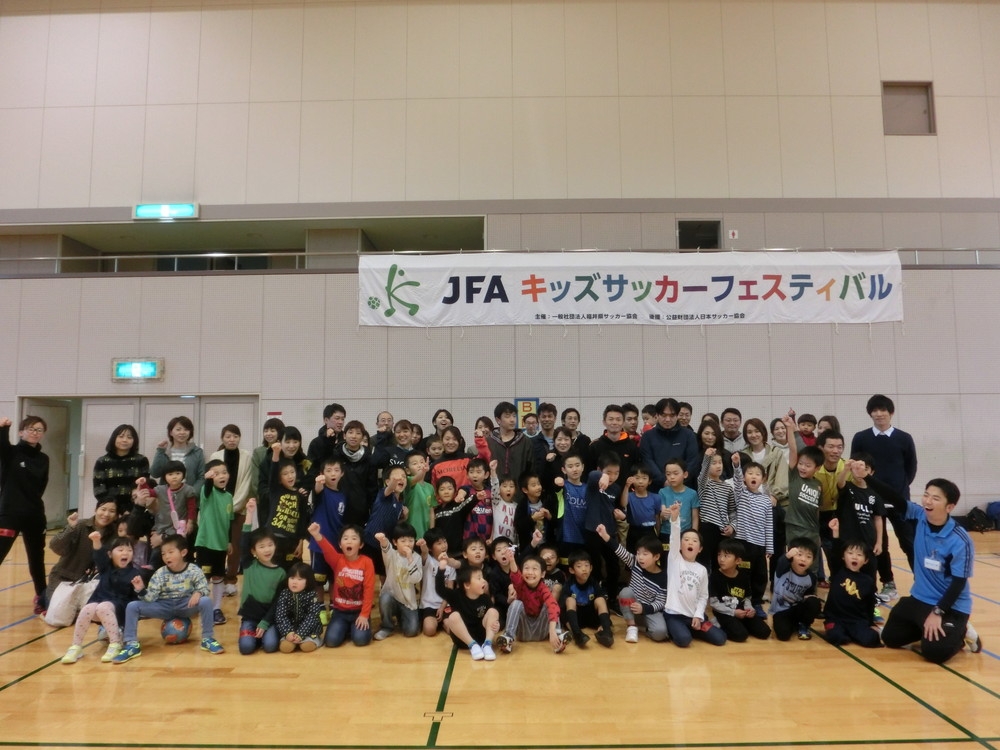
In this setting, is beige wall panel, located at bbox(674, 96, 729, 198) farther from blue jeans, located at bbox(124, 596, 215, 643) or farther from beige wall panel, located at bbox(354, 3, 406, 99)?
blue jeans, located at bbox(124, 596, 215, 643)

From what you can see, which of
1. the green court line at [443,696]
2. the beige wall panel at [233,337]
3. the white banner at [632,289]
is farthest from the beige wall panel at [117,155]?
the green court line at [443,696]

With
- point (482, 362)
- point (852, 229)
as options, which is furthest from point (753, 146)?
point (482, 362)

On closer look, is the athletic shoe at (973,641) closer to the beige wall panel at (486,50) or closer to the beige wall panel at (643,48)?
the beige wall panel at (643,48)

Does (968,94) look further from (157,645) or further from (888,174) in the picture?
(157,645)

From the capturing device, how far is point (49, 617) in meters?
4.81

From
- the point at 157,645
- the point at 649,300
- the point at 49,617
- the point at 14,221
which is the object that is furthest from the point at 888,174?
the point at 14,221

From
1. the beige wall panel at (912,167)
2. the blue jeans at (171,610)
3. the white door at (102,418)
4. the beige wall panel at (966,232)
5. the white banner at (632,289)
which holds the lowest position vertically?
the blue jeans at (171,610)

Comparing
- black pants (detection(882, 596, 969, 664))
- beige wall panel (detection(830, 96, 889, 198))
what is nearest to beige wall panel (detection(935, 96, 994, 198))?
beige wall panel (detection(830, 96, 889, 198))

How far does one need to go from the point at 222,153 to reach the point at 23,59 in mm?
3719

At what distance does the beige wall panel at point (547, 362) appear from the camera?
893 cm

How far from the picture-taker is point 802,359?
29.2ft

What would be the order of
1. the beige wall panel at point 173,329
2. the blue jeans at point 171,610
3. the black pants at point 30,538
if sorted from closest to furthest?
the blue jeans at point 171,610, the black pants at point 30,538, the beige wall panel at point 173,329

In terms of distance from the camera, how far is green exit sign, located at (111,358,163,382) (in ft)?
29.1

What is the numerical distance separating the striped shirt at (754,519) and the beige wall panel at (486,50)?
746cm
